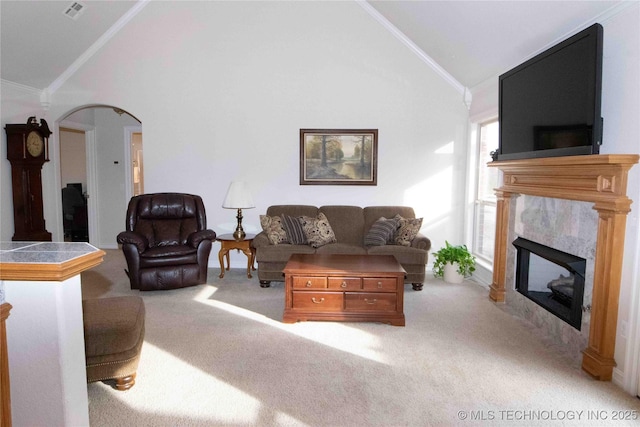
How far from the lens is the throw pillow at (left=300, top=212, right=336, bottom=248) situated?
5.15 meters

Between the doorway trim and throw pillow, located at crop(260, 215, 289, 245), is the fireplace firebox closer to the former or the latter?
throw pillow, located at crop(260, 215, 289, 245)

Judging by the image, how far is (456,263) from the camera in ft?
17.1

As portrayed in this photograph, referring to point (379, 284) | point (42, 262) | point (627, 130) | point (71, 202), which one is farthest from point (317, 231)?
point (71, 202)

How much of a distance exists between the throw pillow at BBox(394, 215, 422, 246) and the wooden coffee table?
131 centimetres

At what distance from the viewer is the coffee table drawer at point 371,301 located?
376 centimetres

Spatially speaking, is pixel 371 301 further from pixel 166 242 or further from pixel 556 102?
pixel 166 242

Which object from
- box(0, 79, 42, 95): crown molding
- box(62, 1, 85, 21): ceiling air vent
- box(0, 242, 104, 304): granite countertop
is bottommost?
box(0, 242, 104, 304): granite countertop

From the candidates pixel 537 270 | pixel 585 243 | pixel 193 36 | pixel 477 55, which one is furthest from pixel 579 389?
pixel 193 36

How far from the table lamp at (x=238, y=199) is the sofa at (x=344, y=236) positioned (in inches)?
10.2

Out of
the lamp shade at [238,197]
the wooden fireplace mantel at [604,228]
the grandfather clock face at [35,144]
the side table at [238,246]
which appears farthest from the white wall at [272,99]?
the wooden fireplace mantel at [604,228]

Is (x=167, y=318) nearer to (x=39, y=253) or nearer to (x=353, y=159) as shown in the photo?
(x=39, y=253)

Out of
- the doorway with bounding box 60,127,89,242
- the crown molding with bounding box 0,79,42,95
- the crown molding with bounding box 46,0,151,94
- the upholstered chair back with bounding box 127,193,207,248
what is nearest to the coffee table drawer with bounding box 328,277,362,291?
the upholstered chair back with bounding box 127,193,207,248

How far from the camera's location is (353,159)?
582cm

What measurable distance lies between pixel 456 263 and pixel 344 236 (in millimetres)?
1395
